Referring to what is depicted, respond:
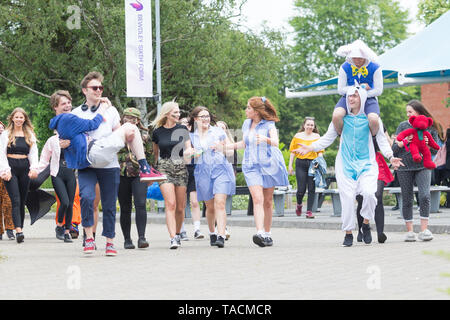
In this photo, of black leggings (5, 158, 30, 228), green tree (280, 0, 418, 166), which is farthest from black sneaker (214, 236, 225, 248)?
green tree (280, 0, 418, 166)

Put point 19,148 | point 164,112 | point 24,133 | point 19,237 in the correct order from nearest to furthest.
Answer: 1. point 164,112
2. point 19,237
3. point 19,148
4. point 24,133

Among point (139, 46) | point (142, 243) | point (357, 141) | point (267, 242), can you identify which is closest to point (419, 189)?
point (357, 141)

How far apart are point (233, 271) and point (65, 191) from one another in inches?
216

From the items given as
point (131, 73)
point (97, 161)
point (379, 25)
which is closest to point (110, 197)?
point (97, 161)

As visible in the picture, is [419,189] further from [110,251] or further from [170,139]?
[110,251]

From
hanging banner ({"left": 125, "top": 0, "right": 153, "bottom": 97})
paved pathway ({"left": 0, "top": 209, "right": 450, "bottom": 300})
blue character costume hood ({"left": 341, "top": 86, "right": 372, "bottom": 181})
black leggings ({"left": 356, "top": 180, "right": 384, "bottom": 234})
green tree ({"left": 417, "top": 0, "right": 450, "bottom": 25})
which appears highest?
green tree ({"left": 417, "top": 0, "right": 450, "bottom": 25})

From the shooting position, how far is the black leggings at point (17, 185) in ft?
43.9

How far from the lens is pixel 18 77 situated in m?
39.6

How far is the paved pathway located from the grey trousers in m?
0.40

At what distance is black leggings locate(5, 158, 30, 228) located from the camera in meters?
13.4

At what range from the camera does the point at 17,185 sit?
13.5 meters

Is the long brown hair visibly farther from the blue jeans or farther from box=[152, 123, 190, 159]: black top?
the blue jeans

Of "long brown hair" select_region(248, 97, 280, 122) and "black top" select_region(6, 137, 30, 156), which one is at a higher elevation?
"long brown hair" select_region(248, 97, 280, 122)
